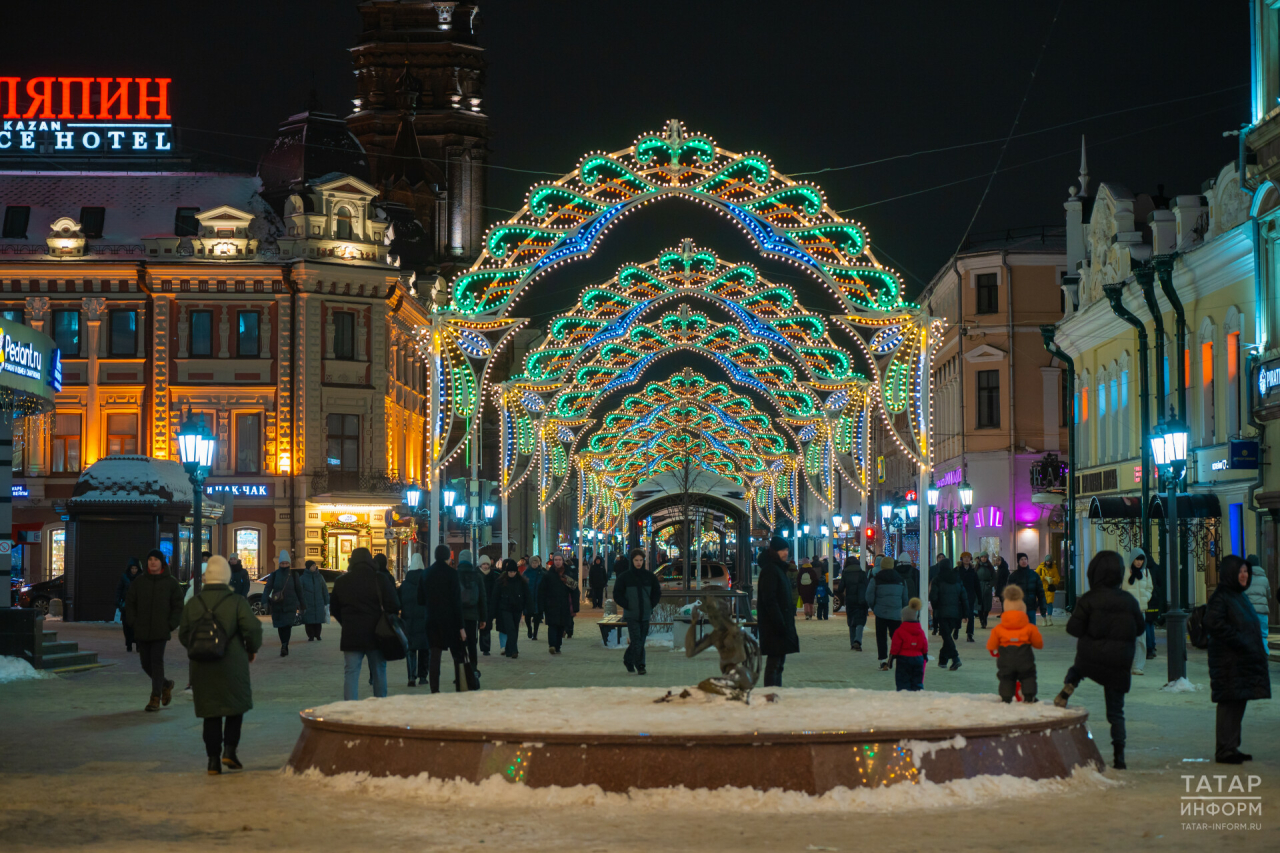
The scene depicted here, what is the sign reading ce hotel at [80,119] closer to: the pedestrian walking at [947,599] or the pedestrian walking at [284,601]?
the pedestrian walking at [284,601]

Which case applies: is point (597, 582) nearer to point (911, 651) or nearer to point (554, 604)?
point (554, 604)

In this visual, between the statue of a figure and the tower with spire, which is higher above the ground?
the tower with spire

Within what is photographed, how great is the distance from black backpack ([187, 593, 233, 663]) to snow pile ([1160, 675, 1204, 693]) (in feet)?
36.9

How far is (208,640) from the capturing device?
11898mm

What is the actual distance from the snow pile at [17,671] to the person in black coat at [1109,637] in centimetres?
1434

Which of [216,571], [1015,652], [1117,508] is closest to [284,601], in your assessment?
[216,571]

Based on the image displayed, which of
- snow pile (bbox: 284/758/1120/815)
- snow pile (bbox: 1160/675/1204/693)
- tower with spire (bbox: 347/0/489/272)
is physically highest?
tower with spire (bbox: 347/0/489/272)

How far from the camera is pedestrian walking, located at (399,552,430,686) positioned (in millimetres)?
19750

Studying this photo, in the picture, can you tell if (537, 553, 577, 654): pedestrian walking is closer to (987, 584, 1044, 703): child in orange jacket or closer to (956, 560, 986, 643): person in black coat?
(956, 560, 986, 643): person in black coat

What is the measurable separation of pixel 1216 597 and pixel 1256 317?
58.1 ft

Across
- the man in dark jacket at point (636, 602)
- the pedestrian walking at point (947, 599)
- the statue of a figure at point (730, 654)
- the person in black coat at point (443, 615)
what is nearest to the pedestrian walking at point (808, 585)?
the pedestrian walking at point (947, 599)

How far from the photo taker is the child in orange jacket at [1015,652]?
503 inches

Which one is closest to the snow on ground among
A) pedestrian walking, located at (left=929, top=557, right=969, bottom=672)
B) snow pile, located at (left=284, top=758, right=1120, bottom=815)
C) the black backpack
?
snow pile, located at (left=284, top=758, right=1120, bottom=815)

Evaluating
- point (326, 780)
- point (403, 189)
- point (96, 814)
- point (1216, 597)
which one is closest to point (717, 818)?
point (326, 780)
